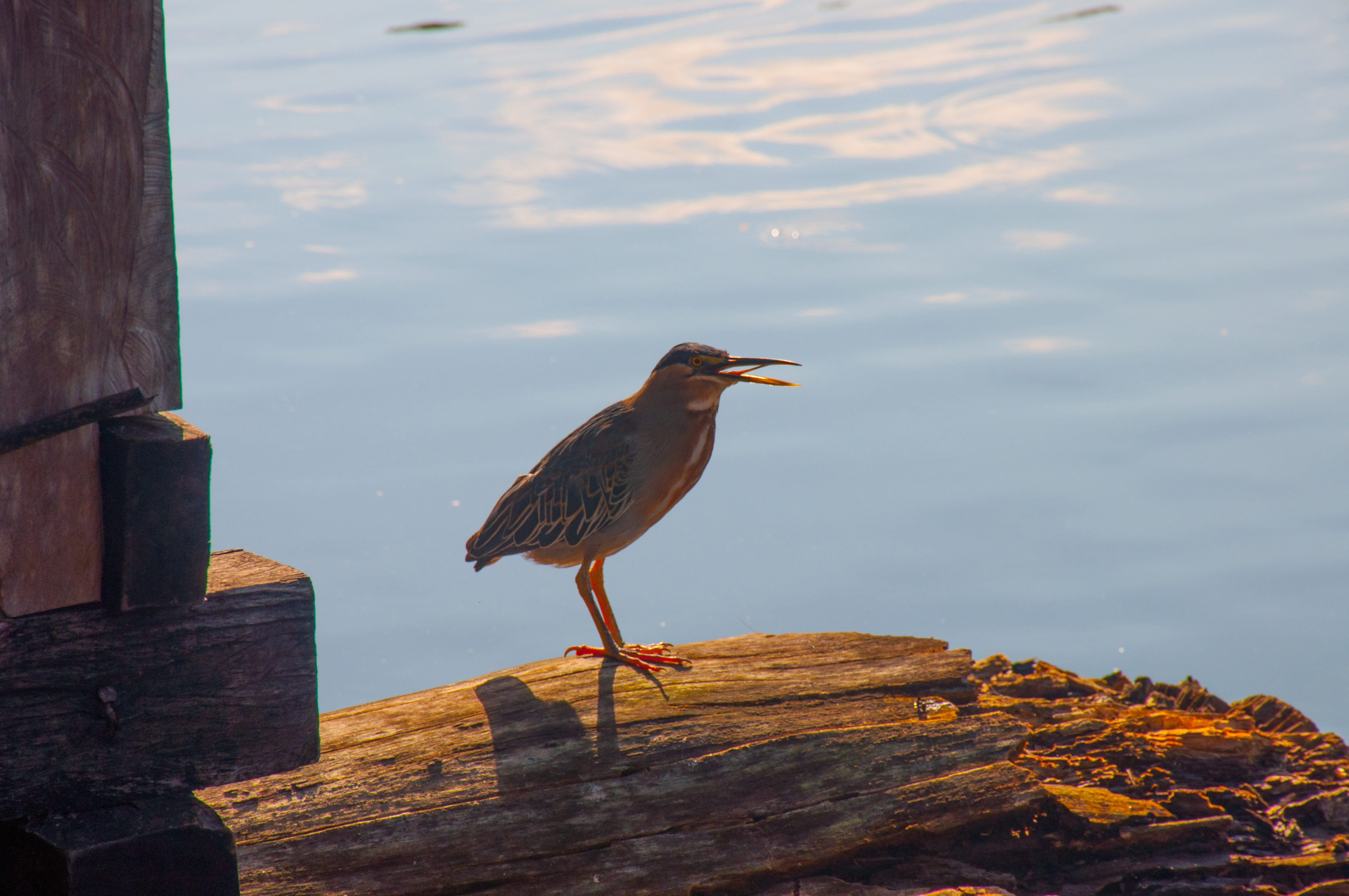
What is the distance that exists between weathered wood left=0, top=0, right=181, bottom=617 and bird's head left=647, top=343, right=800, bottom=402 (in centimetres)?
274

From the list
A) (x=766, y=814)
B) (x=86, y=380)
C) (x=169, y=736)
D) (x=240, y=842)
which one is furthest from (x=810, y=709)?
(x=86, y=380)

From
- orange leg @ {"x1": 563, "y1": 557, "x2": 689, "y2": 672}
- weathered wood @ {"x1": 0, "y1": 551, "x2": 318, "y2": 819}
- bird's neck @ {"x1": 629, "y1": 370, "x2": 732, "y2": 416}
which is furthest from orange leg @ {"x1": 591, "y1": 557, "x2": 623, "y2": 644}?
weathered wood @ {"x1": 0, "y1": 551, "x2": 318, "y2": 819}

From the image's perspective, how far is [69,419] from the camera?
195 cm

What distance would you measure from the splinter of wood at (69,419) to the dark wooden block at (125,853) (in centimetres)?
77

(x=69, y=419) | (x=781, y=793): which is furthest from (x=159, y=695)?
(x=781, y=793)

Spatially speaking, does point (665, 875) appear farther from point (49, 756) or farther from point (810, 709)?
point (49, 756)

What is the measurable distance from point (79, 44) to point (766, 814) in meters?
2.68

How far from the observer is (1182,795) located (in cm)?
400

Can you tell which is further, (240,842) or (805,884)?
(805,884)

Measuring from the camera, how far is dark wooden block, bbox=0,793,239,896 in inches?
86.8

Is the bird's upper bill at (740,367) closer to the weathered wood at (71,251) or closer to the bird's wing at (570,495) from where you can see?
the bird's wing at (570,495)

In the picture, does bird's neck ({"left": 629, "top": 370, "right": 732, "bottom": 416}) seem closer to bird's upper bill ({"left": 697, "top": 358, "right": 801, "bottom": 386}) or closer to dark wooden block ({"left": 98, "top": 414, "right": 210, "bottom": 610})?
bird's upper bill ({"left": 697, "top": 358, "right": 801, "bottom": 386})

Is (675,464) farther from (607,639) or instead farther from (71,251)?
(71,251)

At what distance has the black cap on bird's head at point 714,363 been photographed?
A: 481cm
